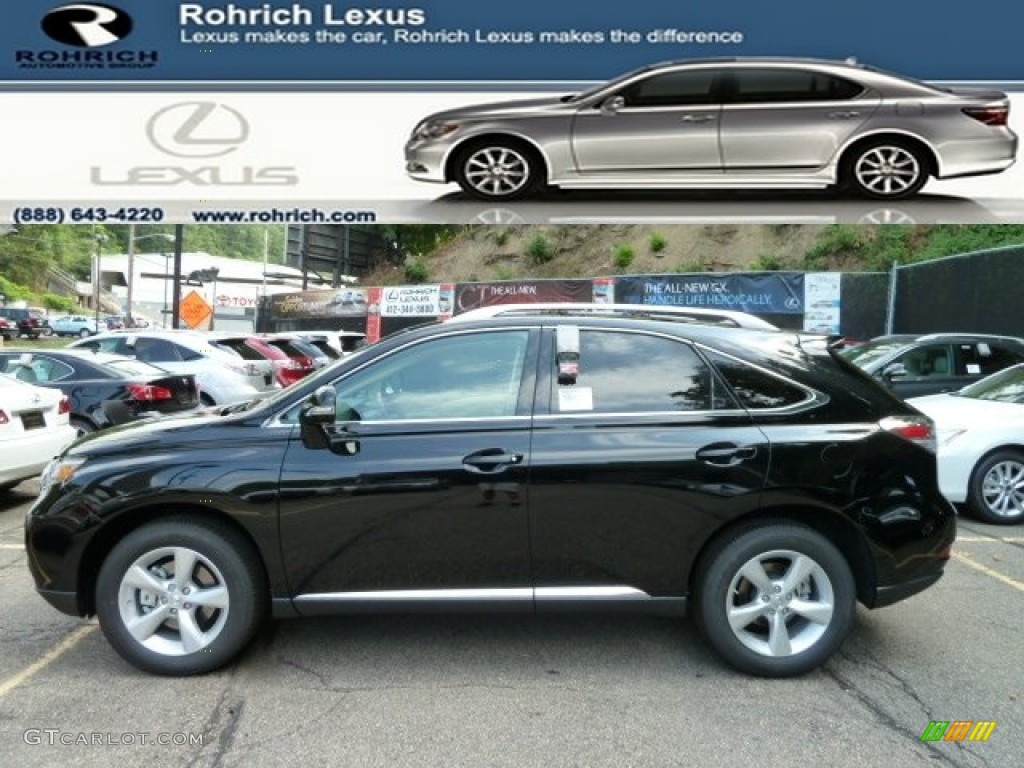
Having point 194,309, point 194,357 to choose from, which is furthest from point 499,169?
point 194,309

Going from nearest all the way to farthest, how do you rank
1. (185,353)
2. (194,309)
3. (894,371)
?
(894,371), (185,353), (194,309)

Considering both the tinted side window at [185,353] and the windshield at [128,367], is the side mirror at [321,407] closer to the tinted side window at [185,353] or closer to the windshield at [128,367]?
the windshield at [128,367]

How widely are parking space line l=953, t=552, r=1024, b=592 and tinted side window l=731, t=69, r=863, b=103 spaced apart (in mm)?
3868

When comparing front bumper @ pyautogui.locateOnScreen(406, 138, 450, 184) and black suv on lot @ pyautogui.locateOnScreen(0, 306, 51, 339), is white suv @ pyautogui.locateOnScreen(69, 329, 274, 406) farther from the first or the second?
black suv on lot @ pyautogui.locateOnScreen(0, 306, 51, 339)

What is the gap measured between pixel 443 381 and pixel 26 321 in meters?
49.9

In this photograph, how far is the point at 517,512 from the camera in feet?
10.7

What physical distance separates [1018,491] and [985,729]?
3.90m

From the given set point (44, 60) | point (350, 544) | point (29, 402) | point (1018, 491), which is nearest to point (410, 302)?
point (44, 60)

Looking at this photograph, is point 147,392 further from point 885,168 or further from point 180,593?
point 885,168

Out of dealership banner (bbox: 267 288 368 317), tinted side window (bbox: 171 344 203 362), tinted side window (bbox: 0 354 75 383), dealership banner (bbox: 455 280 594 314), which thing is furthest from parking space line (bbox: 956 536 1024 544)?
dealership banner (bbox: 267 288 368 317)

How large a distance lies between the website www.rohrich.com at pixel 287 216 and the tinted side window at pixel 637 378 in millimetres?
5111

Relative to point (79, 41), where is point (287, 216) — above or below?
below

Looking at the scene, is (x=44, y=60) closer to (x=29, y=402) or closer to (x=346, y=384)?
(x=29, y=402)

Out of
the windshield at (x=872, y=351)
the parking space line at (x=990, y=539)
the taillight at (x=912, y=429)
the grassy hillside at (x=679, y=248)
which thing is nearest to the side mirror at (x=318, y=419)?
the taillight at (x=912, y=429)
